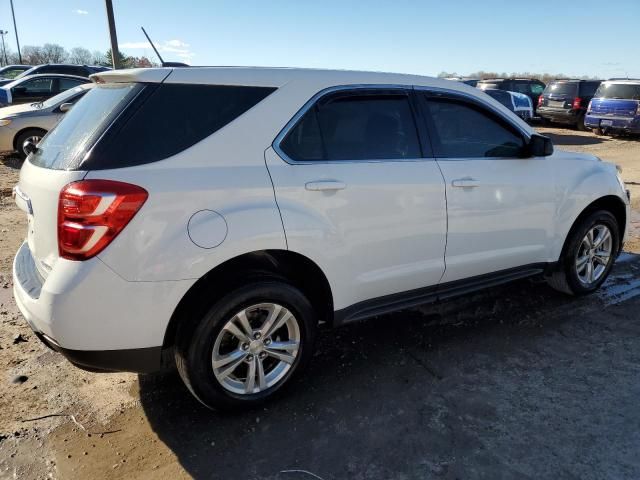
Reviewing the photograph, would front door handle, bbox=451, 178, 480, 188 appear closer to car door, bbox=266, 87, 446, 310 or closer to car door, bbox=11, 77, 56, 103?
car door, bbox=266, 87, 446, 310

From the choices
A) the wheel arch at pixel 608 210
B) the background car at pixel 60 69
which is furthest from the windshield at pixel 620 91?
the background car at pixel 60 69

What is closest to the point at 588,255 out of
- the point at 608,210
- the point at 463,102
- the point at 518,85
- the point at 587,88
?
the point at 608,210

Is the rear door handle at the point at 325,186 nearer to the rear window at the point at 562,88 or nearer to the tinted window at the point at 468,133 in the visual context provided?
the tinted window at the point at 468,133

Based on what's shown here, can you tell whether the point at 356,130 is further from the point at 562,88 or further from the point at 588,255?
the point at 562,88

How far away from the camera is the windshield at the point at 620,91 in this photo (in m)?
15.8

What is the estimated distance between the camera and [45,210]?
2492 mm

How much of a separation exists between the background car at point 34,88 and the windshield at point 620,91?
1514cm

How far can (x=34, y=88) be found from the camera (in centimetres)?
1254

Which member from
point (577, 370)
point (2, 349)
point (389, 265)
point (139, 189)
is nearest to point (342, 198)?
point (389, 265)

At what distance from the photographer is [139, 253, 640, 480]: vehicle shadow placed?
8.30 feet

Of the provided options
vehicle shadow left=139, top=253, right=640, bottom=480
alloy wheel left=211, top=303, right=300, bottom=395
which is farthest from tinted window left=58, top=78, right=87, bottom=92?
alloy wheel left=211, top=303, right=300, bottom=395

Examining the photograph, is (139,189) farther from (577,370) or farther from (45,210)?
(577,370)

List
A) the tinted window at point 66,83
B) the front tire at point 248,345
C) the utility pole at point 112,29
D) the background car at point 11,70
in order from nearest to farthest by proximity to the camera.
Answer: the front tire at point 248,345 < the utility pole at point 112,29 < the tinted window at point 66,83 < the background car at point 11,70

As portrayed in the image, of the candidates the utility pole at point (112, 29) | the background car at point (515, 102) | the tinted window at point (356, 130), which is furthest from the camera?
the background car at point (515, 102)
